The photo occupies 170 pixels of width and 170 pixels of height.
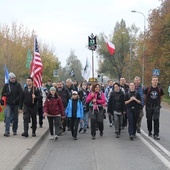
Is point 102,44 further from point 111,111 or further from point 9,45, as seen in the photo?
point 111,111

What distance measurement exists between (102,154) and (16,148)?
2222mm

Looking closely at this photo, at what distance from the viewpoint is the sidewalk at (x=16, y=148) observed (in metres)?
8.26

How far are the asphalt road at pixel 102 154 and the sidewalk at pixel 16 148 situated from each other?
23 cm

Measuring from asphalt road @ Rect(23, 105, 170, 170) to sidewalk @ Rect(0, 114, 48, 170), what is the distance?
0.23 metres

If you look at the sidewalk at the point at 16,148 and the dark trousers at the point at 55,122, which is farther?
the dark trousers at the point at 55,122

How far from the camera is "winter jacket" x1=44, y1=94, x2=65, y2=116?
12.5 m

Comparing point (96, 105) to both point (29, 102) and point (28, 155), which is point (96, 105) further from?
point (28, 155)

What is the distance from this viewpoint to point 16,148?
1028 cm

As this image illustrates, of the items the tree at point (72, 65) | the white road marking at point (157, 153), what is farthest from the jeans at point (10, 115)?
the tree at point (72, 65)

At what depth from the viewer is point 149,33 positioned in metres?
46.8

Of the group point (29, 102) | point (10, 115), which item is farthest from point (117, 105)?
point (10, 115)

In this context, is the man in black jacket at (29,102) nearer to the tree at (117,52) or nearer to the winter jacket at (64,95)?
the winter jacket at (64,95)

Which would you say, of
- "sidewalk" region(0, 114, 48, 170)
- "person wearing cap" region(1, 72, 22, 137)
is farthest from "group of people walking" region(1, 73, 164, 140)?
"sidewalk" region(0, 114, 48, 170)

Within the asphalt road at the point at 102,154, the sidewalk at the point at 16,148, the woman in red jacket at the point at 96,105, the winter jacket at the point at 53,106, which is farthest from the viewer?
the woman in red jacket at the point at 96,105
